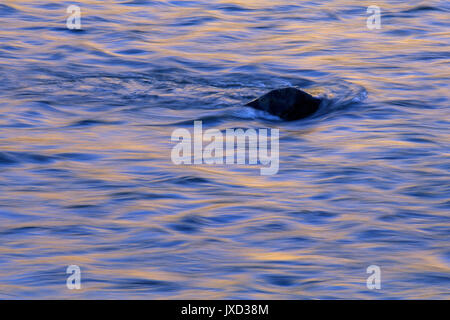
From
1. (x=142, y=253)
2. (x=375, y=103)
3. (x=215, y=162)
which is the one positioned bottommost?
(x=142, y=253)

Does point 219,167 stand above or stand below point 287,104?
below

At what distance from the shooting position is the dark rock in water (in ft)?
29.3

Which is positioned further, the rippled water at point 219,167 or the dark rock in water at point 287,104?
the dark rock in water at point 287,104

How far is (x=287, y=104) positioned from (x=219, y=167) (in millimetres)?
1537

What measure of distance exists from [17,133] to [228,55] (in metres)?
3.43

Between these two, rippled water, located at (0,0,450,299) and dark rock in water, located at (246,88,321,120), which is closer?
rippled water, located at (0,0,450,299)

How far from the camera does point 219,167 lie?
7.69m

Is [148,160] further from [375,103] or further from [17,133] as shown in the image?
[375,103]

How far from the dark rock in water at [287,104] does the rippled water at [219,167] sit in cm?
11

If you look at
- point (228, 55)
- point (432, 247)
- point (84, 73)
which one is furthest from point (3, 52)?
point (432, 247)

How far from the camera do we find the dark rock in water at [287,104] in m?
8.95

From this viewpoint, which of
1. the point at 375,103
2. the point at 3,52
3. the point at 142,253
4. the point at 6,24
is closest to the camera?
the point at 142,253

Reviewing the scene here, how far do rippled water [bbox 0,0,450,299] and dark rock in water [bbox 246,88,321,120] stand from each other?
0.11 meters

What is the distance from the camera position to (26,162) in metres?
7.84
